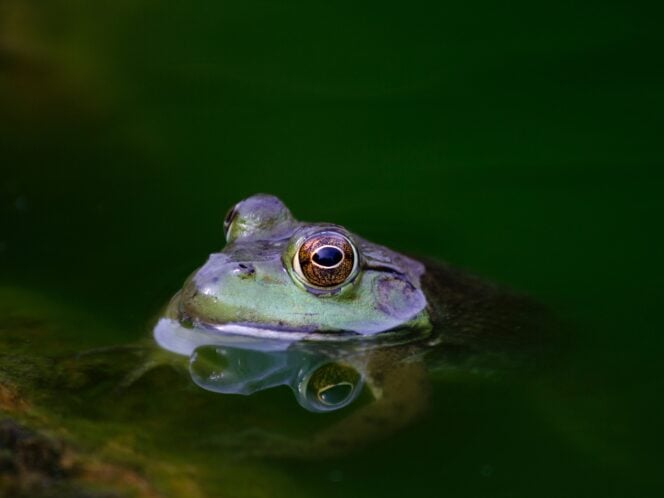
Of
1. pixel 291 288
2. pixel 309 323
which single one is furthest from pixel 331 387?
pixel 291 288

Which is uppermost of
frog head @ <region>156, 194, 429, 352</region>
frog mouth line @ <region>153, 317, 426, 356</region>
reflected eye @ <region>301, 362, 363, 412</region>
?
frog head @ <region>156, 194, 429, 352</region>

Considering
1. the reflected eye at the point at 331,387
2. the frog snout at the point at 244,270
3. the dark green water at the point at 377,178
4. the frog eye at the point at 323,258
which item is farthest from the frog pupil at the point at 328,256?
the dark green water at the point at 377,178

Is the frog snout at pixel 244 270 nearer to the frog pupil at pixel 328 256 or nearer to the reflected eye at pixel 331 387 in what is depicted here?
the frog pupil at pixel 328 256

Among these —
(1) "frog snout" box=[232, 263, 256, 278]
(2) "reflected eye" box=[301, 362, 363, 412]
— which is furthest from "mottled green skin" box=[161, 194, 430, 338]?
(2) "reflected eye" box=[301, 362, 363, 412]

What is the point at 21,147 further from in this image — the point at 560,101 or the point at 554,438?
the point at 554,438

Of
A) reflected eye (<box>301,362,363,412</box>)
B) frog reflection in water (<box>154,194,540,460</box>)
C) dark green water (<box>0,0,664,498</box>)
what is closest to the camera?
dark green water (<box>0,0,664,498</box>)

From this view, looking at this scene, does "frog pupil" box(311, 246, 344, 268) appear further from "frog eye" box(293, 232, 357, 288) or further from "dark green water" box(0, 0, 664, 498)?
"dark green water" box(0, 0, 664, 498)
